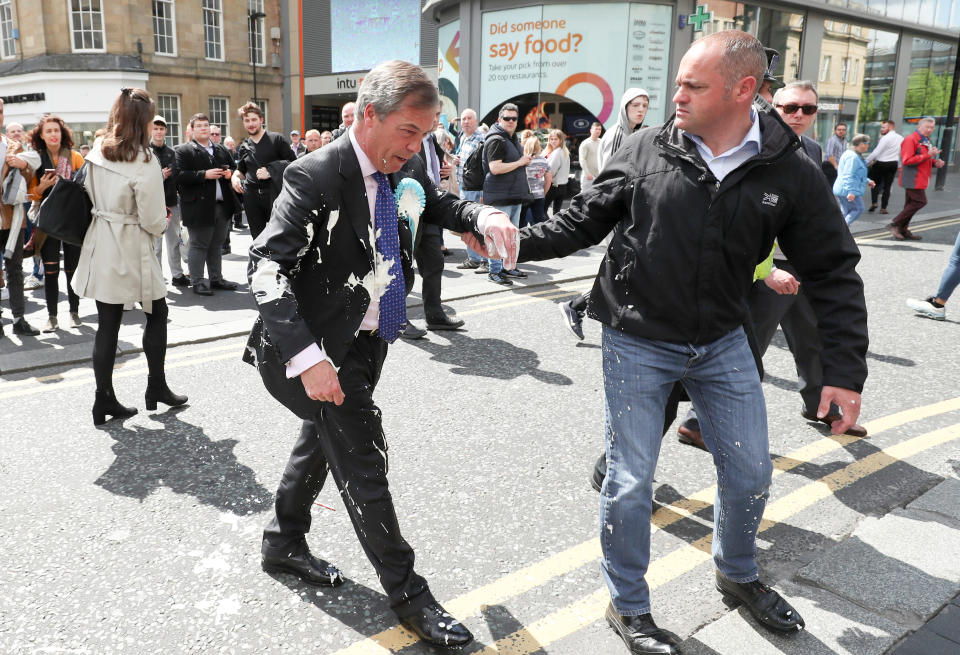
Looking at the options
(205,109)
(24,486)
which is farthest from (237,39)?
(24,486)

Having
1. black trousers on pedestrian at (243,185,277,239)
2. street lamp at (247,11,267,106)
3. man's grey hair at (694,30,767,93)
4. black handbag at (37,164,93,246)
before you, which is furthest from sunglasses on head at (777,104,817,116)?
street lamp at (247,11,267,106)

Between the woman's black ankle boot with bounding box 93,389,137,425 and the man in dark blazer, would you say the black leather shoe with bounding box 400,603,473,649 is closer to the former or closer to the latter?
the man in dark blazer

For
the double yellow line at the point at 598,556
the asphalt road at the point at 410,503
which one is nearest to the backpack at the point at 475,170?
the asphalt road at the point at 410,503

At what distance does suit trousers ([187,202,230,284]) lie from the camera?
322 inches

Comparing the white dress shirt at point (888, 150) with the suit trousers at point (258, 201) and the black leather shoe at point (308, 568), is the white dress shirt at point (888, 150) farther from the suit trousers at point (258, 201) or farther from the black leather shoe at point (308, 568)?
the black leather shoe at point (308, 568)

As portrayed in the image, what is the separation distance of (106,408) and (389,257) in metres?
2.85

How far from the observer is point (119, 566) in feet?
9.57

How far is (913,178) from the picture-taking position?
1206 cm

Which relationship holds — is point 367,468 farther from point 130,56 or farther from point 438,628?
point 130,56

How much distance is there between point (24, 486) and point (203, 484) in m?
0.86

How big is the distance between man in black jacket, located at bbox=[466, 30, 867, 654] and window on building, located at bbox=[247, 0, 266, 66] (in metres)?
32.2

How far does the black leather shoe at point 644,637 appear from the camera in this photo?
7.64ft

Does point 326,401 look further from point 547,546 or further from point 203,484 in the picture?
point 203,484

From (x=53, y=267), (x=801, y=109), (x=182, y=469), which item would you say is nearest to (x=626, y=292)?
(x=801, y=109)
